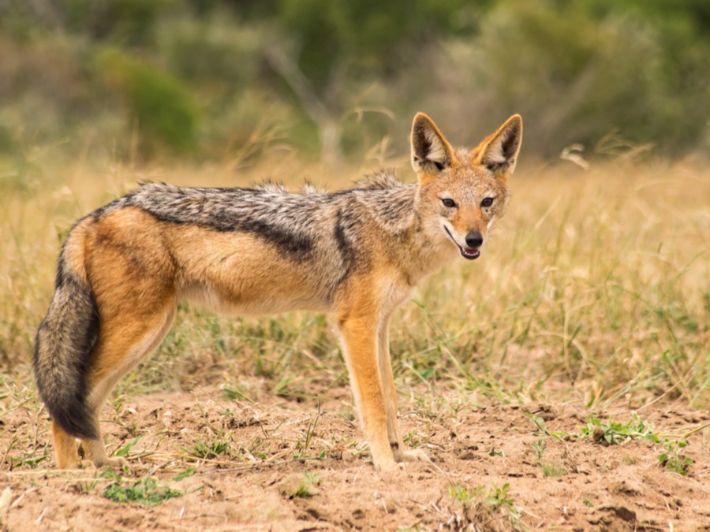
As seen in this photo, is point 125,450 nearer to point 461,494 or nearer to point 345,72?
point 461,494

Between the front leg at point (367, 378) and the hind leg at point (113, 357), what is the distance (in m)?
1.00

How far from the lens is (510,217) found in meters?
11.2

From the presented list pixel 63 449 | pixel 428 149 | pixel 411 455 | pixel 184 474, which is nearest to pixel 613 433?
pixel 411 455

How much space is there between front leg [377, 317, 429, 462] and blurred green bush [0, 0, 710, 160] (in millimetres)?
2997

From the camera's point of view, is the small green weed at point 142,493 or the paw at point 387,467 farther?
the paw at point 387,467

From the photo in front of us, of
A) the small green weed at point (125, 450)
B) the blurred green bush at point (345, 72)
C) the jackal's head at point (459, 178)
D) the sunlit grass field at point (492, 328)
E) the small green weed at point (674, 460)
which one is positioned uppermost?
the blurred green bush at point (345, 72)

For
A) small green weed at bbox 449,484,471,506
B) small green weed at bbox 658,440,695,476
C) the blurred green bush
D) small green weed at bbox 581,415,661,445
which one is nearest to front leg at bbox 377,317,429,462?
small green weed at bbox 449,484,471,506

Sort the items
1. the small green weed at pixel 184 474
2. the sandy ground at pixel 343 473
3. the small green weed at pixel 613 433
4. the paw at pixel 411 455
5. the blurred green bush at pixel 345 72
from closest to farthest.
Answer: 1. the sandy ground at pixel 343 473
2. the small green weed at pixel 184 474
3. the paw at pixel 411 455
4. the small green weed at pixel 613 433
5. the blurred green bush at pixel 345 72

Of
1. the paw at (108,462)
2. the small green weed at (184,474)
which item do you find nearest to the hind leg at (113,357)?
the paw at (108,462)

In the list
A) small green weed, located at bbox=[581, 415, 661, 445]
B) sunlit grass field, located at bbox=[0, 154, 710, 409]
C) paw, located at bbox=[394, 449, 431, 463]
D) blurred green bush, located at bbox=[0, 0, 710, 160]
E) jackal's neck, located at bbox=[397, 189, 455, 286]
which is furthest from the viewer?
blurred green bush, located at bbox=[0, 0, 710, 160]

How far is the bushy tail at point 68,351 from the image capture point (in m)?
5.39

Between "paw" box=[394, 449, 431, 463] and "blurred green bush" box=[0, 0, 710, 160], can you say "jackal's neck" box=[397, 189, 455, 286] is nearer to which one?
"paw" box=[394, 449, 431, 463]

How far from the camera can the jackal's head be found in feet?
19.5

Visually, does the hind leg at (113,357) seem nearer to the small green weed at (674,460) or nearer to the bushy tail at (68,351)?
the bushy tail at (68,351)
